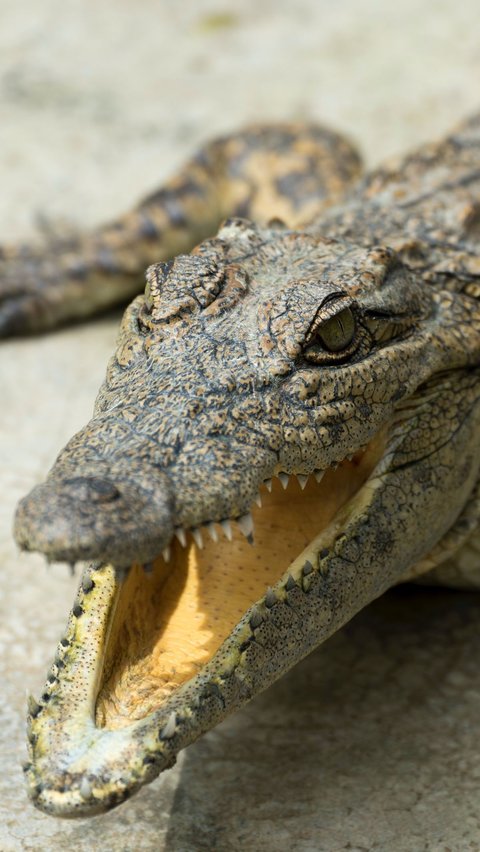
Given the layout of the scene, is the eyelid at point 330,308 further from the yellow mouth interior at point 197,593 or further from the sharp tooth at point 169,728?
the sharp tooth at point 169,728

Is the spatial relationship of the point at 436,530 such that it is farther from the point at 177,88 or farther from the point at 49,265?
the point at 177,88

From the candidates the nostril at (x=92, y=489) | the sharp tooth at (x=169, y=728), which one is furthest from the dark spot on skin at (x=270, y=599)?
the nostril at (x=92, y=489)

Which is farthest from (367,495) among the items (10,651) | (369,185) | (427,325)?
(369,185)

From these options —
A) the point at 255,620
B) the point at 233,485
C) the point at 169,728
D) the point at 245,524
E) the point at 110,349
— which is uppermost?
the point at 110,349

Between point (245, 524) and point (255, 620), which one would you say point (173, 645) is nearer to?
point (255, 620)

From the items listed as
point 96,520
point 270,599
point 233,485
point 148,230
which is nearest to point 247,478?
point 233,485
